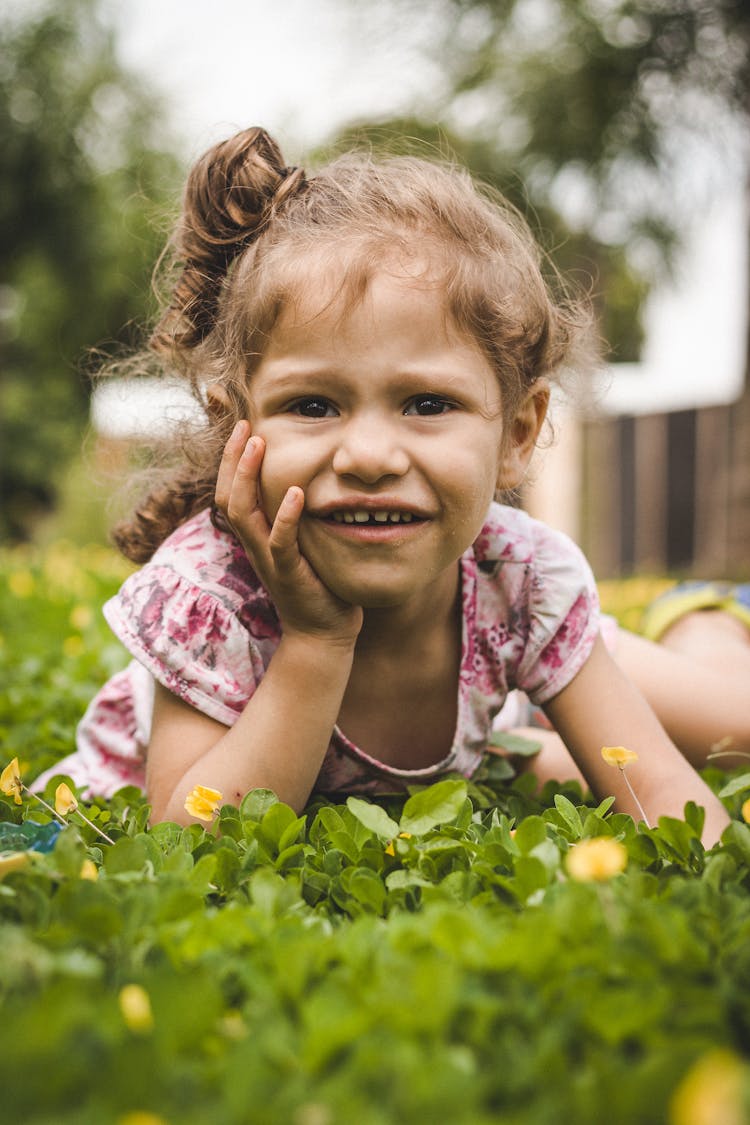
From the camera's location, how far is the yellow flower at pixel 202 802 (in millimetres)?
1595

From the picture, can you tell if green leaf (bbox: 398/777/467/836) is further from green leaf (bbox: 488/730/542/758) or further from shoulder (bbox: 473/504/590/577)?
green leaf (bbox: 488/730/542/758)

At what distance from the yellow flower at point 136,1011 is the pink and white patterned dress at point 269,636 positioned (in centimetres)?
103

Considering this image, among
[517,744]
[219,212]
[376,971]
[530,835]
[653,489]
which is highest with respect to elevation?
[219,212]

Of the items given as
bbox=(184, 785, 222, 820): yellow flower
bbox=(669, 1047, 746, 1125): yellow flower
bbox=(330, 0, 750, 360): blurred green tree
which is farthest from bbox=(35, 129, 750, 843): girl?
bbox=(330, 0, 750, 360): blurred green tree

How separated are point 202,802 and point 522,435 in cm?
102

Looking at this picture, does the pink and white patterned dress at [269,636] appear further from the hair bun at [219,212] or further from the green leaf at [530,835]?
the green leaf at [530,835]

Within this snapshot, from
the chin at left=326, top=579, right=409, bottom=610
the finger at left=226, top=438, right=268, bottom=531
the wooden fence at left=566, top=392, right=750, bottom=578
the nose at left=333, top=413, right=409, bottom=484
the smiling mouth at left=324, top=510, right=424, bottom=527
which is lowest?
the wooden fence at left=566, top=392, right=750, bottom=578

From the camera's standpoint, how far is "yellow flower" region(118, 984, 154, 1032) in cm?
94

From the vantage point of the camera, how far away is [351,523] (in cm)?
185

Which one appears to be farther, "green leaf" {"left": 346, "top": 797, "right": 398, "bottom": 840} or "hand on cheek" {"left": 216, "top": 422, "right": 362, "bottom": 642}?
"hand on cheek" {"left": 216, "top": 422, "right": 362, "bottom": 642}

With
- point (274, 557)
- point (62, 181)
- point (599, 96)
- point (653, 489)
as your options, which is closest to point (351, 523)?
point (274, 557)

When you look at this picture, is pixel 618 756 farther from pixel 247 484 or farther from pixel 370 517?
pixel 247 484

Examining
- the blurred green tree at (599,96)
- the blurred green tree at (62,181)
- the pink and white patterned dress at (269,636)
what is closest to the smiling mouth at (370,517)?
the pink and white patterned dress at (269,636)

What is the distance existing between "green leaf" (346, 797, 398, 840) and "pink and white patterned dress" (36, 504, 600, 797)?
440 millimetres
